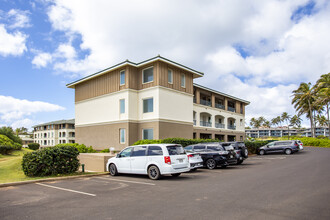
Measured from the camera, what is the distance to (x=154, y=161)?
11875 mm

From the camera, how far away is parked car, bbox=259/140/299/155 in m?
30.7

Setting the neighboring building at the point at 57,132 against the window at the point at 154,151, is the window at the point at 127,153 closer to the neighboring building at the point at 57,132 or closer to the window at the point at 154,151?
the window at the point at 154,151

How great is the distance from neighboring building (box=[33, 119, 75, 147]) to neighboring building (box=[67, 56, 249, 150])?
46.6m

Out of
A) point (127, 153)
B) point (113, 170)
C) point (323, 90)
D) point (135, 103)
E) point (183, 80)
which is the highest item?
point (323, 90)

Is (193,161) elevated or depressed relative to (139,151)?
depressed

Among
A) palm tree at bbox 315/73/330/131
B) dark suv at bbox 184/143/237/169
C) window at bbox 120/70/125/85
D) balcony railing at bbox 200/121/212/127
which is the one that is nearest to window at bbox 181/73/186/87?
window at bbox 120/70/125/85

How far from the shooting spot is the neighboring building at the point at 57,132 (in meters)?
75.9

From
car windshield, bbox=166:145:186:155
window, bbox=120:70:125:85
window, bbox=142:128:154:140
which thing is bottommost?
car windshield, bbox=166:145:186:155

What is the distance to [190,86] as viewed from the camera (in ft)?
99.6

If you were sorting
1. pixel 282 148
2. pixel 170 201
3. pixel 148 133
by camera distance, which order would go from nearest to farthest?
pixel 170 201
pixel 148 133
pixel 282 148

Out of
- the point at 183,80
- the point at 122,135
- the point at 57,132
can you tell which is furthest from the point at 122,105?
the point at 57,132

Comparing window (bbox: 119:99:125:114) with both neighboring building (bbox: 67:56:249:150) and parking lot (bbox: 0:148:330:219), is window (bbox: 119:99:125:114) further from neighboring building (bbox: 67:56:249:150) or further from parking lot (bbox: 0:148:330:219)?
parking lot (bbox: 0:148:330:219)

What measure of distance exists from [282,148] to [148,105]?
1742 cm

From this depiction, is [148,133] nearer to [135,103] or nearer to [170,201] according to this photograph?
[135,103]
